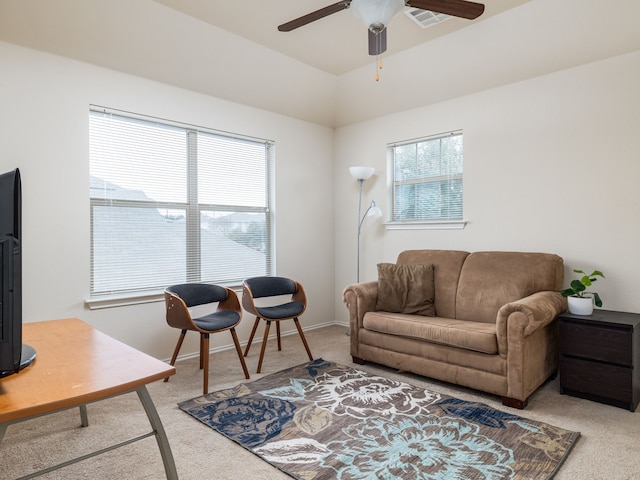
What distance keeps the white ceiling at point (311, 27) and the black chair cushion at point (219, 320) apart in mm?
2444

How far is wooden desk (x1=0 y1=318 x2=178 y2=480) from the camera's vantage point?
1161 millimetres

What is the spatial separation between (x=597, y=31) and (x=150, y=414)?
3828 millimetres

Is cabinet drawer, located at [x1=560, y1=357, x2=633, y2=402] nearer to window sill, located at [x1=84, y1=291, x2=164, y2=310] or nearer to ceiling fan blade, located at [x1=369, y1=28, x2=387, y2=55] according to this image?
ceiling fan blade, located at [x1=369, y1=28, x2=387, y2=55]

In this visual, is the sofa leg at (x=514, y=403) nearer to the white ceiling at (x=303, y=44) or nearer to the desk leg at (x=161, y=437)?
the desk leg at (x=161, y=437)

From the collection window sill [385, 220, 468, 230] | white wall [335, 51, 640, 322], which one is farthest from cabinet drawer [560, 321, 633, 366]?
window sill [385, 220, 468, 230]

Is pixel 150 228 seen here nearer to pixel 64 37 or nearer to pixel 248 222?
pixel 248 222

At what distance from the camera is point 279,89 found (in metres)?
4.25

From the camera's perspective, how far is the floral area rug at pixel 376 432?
79.3 inches

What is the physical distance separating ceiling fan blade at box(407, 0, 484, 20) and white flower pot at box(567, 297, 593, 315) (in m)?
2.09

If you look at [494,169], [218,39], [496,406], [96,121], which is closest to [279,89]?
[218,39]

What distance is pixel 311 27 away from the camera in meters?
3.36

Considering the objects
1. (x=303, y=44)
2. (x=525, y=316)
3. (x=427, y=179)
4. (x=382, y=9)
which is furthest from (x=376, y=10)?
(x=427, y=179)

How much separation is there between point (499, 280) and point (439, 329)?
792mm

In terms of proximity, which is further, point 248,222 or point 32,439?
point 248,222
